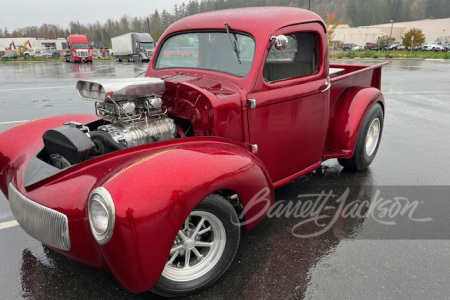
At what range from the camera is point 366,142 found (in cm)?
422

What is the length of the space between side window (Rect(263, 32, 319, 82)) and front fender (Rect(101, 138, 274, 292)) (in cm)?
143

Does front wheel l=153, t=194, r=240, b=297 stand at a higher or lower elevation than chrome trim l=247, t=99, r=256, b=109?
lower

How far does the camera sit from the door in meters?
2.88

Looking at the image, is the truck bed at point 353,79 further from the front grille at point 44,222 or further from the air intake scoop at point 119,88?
the front grille at point 44,222

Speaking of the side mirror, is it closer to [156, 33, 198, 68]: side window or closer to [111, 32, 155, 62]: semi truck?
[156, 33, 198, 68]: side window

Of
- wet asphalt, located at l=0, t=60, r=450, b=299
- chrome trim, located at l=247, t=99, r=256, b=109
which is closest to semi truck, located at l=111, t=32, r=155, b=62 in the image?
wet asphalt, located at l=0, t=60, r=450, b=299

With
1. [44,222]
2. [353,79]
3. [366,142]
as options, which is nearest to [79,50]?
[353,79]

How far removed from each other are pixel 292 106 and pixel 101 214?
1917 millimetres

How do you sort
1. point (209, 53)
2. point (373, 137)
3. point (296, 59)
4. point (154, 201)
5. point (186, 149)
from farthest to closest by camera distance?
point (373, 137), point (296, 59), point (209, 53), point (186, 149), point (154, 201)

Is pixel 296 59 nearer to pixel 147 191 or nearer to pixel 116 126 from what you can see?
pixel 116 126

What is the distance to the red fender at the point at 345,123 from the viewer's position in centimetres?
375

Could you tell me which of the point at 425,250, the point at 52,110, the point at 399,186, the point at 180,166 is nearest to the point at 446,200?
the point at 399,186

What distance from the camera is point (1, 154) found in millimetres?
2971

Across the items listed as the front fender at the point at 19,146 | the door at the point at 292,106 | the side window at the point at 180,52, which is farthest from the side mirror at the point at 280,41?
the front fender at the point at 19,146
